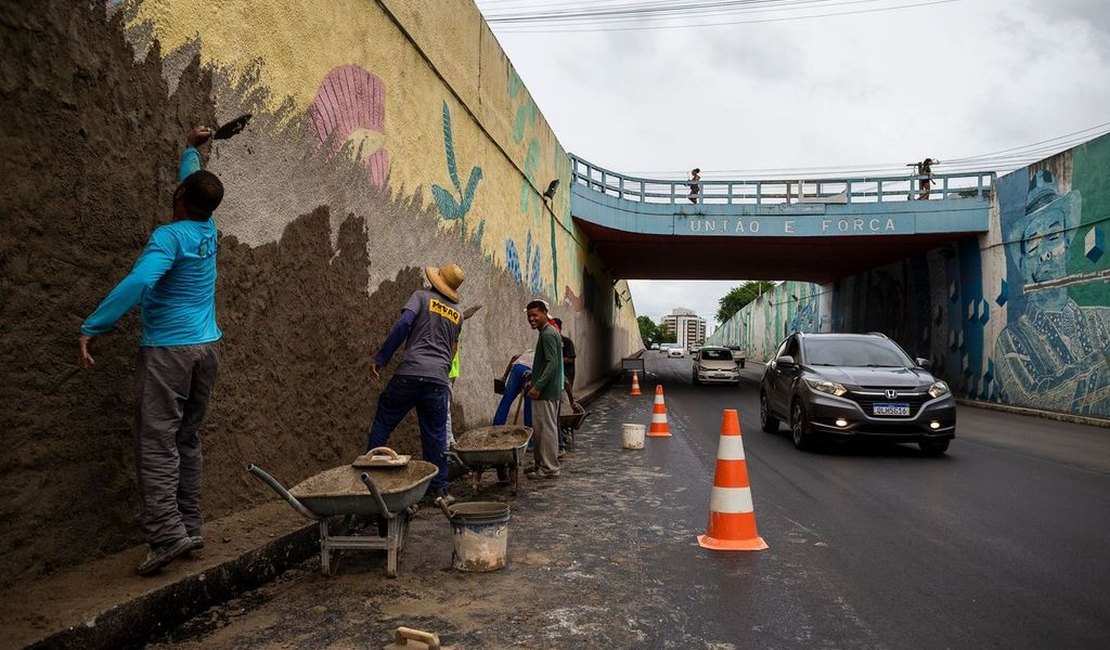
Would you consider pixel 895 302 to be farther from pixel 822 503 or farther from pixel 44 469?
pixel 44 469

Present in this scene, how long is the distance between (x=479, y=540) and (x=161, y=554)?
1.64 meters

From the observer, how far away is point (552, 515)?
243 inches

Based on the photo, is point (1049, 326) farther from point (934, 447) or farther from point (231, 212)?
point (231, 212)

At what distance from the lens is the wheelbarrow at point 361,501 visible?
4.07 metres

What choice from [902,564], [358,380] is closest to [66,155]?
[358,380]

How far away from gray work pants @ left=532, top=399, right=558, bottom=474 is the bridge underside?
15.1m

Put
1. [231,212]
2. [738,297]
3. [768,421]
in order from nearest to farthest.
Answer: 1. [231,212]
2. [768,421]
3. [738,297]

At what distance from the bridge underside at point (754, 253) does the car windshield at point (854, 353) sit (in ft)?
40.3

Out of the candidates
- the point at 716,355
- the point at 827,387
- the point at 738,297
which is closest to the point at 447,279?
the point at 827,387

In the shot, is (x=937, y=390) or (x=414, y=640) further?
(x=937, y=390)

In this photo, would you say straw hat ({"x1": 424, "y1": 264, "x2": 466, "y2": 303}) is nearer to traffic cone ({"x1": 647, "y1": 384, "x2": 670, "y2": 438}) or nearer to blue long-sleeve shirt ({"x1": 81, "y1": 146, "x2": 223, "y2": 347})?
blue long-sleeve shirt ({"x1": 81, "y1": 146, "x2": 223, "y2": 347})

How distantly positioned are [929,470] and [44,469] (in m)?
8.43

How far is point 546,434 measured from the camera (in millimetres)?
7973

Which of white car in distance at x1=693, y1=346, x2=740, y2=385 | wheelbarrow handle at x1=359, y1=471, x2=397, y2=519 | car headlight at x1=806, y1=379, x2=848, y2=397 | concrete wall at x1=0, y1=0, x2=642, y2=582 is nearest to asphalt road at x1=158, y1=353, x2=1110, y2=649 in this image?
wheelbarrow handle at x1=359, y1=471, x2=397, y2=519
